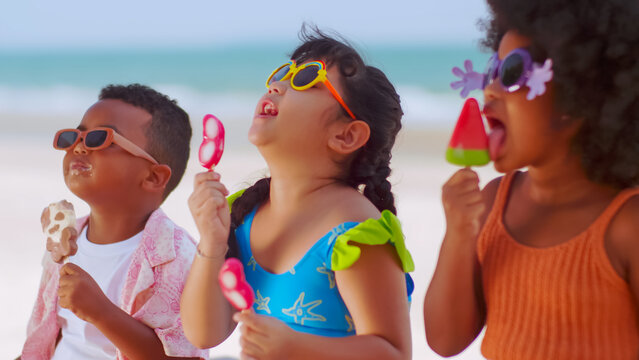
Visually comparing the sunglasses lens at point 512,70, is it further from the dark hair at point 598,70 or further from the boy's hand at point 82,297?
the boy's hand at point 82,297

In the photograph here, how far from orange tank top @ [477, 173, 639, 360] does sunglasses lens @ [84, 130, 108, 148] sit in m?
1.31

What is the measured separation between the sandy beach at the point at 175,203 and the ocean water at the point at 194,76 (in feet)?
10.7

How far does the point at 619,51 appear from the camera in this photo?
1.47 m

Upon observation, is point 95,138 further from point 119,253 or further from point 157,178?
point 119,253

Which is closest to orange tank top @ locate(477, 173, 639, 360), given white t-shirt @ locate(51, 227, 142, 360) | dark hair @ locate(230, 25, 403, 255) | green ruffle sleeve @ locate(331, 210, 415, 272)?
green ruffle sleeve @ locate(331, 210, 415, 272)

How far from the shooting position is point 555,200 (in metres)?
1.67

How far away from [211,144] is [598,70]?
961 millimetres

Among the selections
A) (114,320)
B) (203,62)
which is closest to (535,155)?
(114,320)

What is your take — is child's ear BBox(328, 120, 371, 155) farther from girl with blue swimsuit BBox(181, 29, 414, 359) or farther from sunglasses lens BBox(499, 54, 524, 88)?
sunglasses lens BBox(499, 54, 524, 88)

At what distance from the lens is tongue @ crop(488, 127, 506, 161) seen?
5.33ft

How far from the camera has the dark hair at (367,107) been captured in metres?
2.00

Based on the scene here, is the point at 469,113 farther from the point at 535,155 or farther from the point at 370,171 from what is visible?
the point at 370,171

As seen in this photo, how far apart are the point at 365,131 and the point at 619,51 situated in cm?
68

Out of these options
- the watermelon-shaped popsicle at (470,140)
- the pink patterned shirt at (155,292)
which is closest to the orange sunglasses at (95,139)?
the pink patterned shirt at (155,292)
